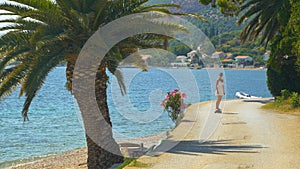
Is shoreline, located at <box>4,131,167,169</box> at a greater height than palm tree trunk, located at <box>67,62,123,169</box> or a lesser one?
lesser

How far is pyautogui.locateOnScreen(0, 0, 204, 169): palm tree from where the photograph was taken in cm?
1006

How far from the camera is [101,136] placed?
11.3m

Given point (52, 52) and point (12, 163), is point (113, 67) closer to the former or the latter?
point (52, 52)

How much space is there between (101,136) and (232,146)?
3.49m

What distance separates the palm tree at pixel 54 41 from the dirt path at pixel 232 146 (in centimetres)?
238

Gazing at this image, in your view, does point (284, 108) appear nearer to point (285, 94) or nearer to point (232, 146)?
point (285, 94)

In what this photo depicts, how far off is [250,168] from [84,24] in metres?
5.11

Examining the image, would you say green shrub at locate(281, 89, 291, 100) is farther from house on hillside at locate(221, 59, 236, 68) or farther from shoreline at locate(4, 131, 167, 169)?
house on hillside at locate(221, 59, 236, 68)

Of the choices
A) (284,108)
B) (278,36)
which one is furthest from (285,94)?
(278,36)

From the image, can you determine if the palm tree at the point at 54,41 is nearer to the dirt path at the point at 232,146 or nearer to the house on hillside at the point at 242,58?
the dirt path at the point at 232,146

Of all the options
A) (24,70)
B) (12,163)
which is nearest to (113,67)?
(24,70)

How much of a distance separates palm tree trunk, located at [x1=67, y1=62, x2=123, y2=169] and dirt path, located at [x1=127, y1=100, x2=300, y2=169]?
1435 mm

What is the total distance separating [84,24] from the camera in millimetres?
10125

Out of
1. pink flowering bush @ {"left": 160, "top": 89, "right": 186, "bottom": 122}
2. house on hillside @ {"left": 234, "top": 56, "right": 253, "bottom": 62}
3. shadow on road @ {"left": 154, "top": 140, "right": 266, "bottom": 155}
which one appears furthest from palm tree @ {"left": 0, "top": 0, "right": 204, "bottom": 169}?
house on hillside @ {"left": 234, "top": 56, "right": 253, "bottom": 62}
